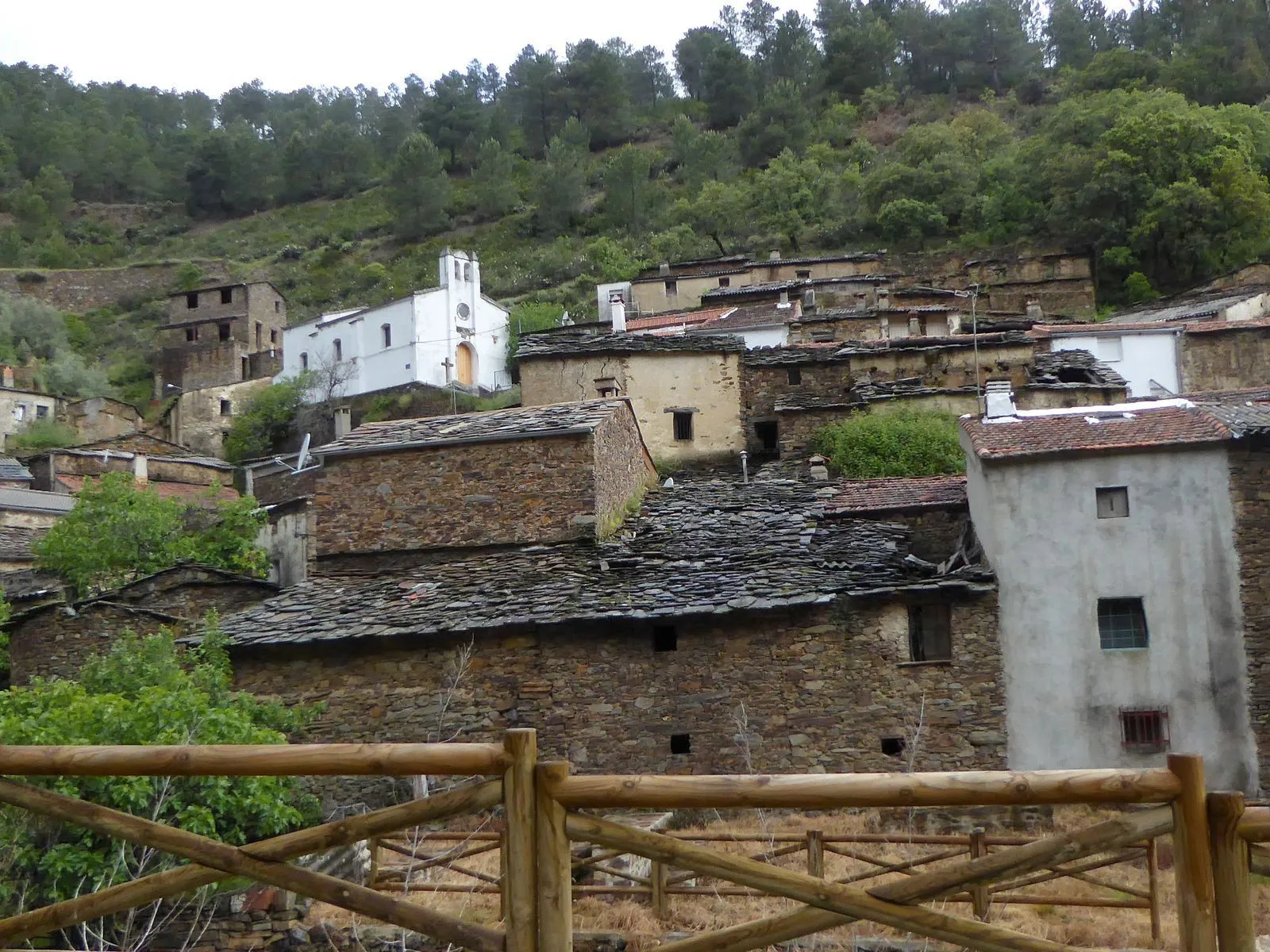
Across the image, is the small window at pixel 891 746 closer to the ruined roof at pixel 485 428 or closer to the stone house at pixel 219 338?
the ruined roof at pixel 485 428

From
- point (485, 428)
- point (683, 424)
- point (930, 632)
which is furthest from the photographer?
point (683, 424)

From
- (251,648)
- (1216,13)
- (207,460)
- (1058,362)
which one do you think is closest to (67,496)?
(207,460)

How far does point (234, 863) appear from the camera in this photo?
13.3ft

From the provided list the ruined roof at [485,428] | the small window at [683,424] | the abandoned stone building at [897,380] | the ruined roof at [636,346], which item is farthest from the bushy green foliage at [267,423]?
the ruined roof at [485,428]

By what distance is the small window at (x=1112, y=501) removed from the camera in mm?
17844

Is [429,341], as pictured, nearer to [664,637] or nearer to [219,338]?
[219,338]

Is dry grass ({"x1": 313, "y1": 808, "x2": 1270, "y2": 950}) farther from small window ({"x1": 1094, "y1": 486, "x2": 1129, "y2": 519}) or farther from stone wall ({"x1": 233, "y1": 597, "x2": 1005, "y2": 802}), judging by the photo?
small window ({"x1": 1094, "y1": 486, "x2": 1129, "y2": 519})

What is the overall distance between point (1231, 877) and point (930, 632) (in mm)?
14093

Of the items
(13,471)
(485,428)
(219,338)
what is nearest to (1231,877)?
(485,428)

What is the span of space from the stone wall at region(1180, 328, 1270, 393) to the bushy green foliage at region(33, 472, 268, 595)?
72.5 feet

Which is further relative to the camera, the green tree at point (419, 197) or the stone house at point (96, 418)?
the green tree at point (419, 197)

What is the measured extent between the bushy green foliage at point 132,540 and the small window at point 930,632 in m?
14.6

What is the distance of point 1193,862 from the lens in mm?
3611

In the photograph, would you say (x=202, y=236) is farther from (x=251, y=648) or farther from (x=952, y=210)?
(x=251, y=648)
